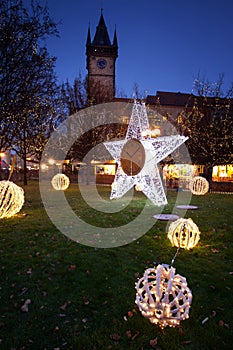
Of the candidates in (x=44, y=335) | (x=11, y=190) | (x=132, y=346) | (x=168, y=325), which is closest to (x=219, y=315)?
(x=168, y=325)

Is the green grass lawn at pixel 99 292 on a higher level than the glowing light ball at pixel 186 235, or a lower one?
lower

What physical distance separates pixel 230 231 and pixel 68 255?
5.06 metres

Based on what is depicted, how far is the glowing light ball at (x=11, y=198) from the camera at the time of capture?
320 inches

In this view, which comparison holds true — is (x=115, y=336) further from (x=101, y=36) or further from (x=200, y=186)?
(x=101, y=36)

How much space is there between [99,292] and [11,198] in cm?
569

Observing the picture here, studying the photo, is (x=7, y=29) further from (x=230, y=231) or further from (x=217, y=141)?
(x=217, y=141)

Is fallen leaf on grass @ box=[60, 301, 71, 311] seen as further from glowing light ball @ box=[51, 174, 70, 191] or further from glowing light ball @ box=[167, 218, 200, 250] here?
glowing light ball @ box=[51, 174, 70, 191]

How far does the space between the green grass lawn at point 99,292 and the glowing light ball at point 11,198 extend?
1.40 metres

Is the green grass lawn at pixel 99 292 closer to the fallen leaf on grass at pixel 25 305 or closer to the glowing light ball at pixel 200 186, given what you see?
the fallen leaf on grass at pixel 25 305

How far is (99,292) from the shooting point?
405cm

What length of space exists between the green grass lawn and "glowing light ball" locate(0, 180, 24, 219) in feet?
4.60

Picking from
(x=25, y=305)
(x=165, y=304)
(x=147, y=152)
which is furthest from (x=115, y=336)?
(x=147, y=152)

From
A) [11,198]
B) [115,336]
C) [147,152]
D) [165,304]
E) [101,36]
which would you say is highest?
[101,36]

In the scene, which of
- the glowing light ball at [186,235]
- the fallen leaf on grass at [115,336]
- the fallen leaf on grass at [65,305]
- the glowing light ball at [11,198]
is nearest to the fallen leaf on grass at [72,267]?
the fallen leaf on grass at [65,305]
